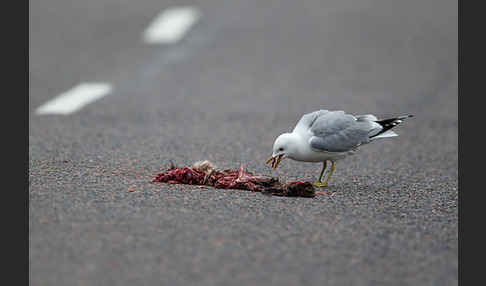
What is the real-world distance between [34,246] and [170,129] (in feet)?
14.5

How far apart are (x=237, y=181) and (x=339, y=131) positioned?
3.26 feet

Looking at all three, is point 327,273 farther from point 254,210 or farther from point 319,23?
point 319,23

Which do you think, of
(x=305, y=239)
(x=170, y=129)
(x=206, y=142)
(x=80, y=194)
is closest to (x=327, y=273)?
(x=305, y=239)

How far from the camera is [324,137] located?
5.65 m

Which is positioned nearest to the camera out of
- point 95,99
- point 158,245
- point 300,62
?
point 158,245

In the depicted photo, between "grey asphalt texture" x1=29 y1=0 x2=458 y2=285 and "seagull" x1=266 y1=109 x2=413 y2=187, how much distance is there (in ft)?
1.08

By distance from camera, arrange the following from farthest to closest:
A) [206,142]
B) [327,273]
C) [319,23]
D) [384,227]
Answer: [319,23] < [206,142] < [384,227] < [327,273]

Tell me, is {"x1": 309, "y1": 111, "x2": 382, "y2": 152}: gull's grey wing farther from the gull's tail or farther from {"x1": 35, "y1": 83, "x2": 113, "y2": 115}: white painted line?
{"x1": 35, "y1": 83, "x2": 113, "y2": 115}: white painted line

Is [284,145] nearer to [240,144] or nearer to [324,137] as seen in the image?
[324,137]

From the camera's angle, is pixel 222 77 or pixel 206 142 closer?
pixel 206 142

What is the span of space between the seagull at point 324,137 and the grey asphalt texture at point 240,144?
330mm

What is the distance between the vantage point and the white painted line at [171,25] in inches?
496

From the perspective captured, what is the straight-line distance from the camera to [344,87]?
1041 centimetres

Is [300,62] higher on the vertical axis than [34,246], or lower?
higher
